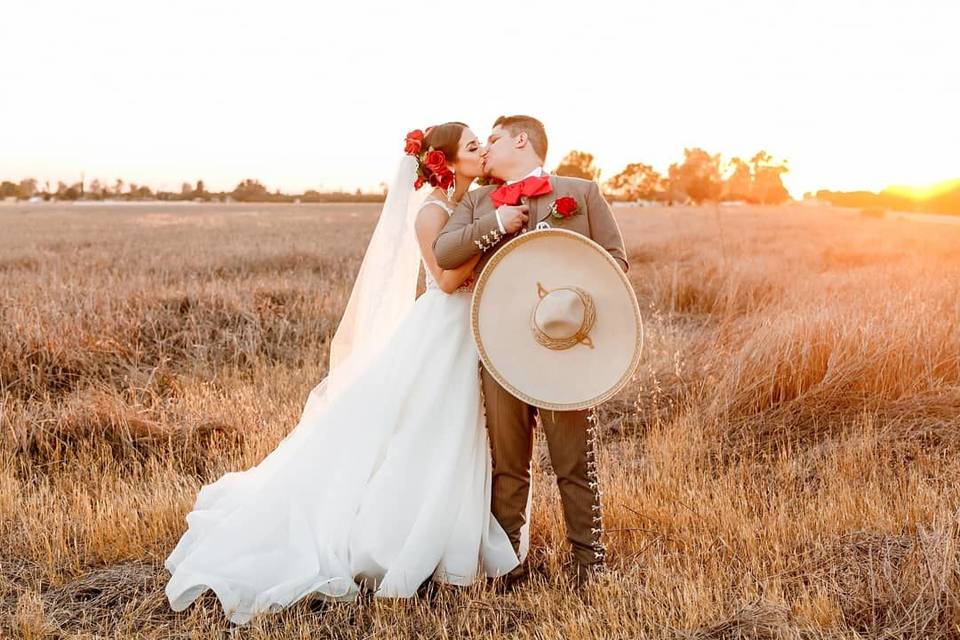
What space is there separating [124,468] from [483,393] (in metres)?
2.75

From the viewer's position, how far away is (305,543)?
3674 millimetres

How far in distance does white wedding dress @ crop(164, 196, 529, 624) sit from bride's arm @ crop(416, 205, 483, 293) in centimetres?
13

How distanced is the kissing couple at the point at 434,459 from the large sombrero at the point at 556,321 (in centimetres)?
4

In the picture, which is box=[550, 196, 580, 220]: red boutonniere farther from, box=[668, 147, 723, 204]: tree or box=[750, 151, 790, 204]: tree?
box=[668, 147, 723, 204]: tree

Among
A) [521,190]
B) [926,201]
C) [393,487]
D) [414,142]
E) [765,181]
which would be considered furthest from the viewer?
[765,181]

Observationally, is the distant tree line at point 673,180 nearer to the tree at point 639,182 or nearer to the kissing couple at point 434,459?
the tree at point 639,182

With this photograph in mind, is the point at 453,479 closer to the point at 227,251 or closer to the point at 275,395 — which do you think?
the point at 275,395

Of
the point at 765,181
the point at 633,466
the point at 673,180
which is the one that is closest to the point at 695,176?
the point at 673,180

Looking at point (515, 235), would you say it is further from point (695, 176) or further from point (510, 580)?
point (695, 176)

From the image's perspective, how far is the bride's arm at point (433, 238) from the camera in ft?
12.0

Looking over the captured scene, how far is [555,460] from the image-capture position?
12.0 feet

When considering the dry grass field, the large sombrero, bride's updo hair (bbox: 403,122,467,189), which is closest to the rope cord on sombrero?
the dry grass field

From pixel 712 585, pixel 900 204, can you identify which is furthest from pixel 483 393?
pixel 900 204

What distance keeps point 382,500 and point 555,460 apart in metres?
0.79
